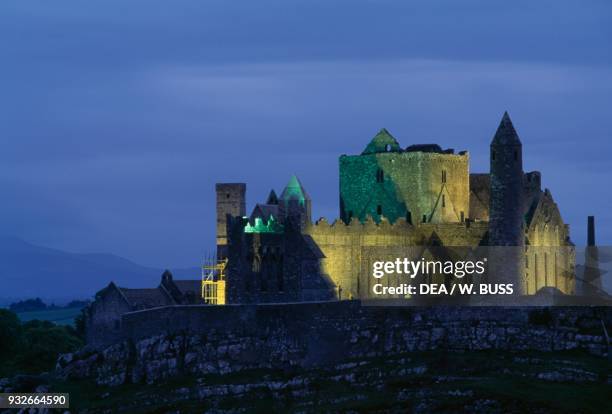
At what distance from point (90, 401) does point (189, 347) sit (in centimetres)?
697

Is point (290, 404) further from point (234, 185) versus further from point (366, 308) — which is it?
point (234, 185)

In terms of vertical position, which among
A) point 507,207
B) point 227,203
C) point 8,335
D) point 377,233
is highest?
point 227,203

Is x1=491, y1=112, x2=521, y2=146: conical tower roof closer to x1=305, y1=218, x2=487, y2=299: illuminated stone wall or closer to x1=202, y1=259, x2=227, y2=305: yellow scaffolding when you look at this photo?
x1=305, y1=218, x2=487, y2=299: illuminated stone wall

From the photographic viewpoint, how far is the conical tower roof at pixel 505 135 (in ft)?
379

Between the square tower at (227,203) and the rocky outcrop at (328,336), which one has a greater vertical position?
the square tower at (227,203)

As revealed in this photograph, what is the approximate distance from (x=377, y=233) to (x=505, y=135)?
45.7ft

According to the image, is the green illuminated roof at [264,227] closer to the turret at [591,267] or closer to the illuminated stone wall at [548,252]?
the illuminated stone wall at [548,252]

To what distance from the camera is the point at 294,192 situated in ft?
404

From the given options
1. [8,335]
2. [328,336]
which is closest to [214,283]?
[328,336]

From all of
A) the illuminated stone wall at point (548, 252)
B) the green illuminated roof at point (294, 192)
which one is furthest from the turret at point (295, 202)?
the illuminated stone wall at point (548, 252)

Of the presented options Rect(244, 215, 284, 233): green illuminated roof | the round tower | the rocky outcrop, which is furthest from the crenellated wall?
the rocky outcrop

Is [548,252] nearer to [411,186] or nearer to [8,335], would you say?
[411,186]

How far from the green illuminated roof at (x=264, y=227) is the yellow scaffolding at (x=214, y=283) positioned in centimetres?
726

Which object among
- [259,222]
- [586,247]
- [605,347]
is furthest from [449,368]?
[586,247]
